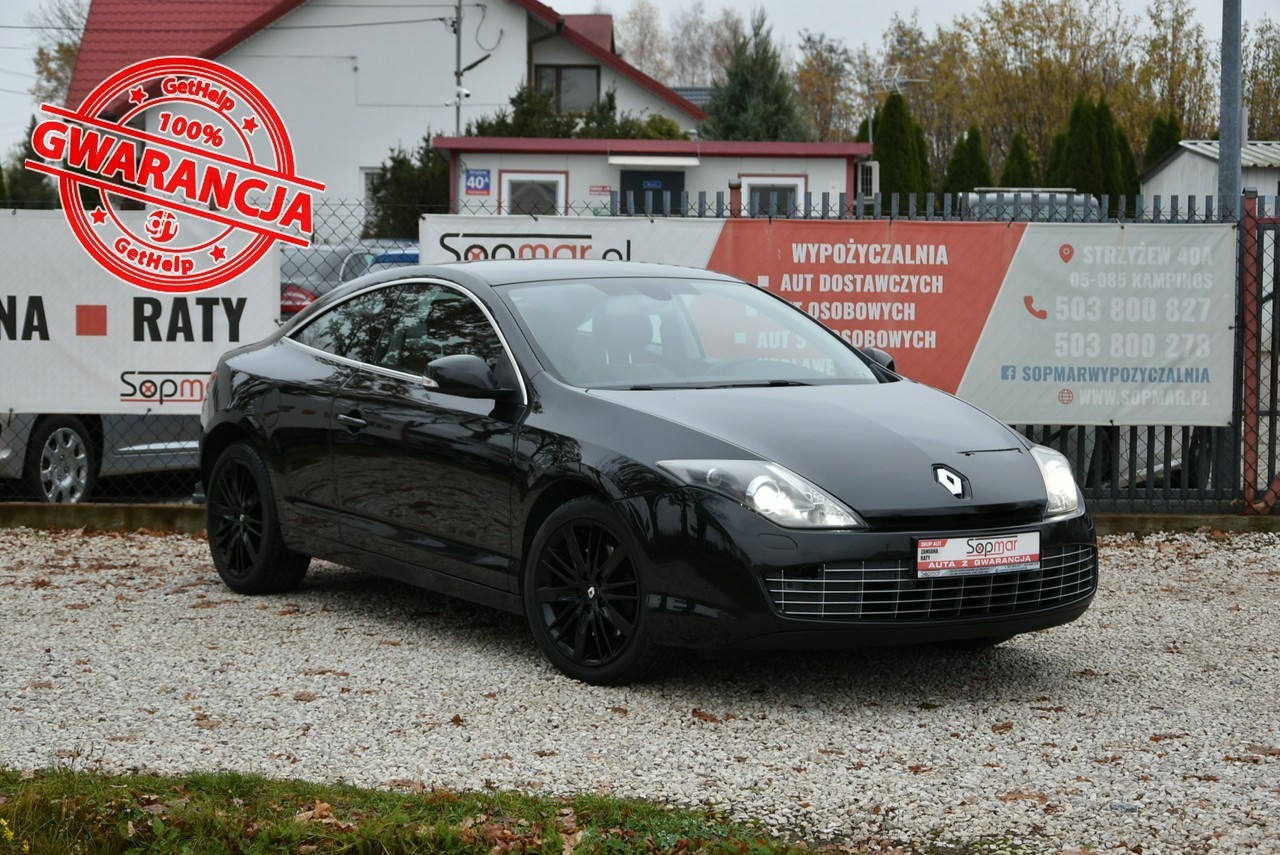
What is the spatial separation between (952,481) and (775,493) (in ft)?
2.14

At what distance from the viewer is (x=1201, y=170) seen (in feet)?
133

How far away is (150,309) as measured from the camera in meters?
10.9

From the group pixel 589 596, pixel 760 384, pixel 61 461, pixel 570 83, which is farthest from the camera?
pixel 570 83

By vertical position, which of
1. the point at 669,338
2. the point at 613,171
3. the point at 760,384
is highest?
the point at 613,171

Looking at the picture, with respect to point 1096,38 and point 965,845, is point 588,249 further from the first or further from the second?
point 1096,38

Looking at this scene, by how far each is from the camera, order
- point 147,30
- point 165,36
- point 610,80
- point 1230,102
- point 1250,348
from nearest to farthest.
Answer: point 1250,348 → point 1230,102 → point 610,80 → point 165,36 → point 147,30

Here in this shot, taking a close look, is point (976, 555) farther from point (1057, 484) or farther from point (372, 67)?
point (372, 67)

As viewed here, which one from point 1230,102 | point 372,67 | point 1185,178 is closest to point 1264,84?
point 1185,178

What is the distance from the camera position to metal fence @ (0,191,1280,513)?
420 inches

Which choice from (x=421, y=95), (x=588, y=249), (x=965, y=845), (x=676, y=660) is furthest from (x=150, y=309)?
(x=421, y=95)

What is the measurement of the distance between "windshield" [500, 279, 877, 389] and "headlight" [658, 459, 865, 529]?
2.89 ft

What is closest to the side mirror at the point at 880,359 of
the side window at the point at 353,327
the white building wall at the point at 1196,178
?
the side window at the point at 353,327

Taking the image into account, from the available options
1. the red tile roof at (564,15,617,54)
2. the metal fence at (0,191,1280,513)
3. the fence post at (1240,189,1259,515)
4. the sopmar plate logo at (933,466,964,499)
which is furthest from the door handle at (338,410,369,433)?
the red tile roof at (564,15,617,54)

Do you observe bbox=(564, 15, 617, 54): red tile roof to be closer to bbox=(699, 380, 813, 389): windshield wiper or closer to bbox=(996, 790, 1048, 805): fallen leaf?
bbox=(699, 380, 813, 389): windshield wiper
